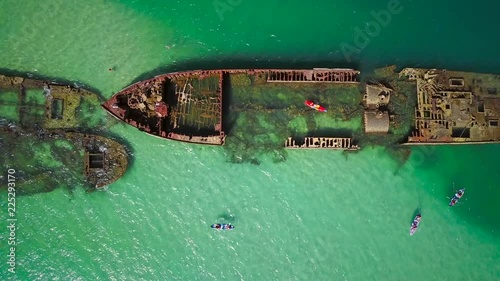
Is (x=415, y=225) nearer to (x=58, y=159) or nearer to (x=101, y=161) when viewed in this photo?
(x=101, y=161)

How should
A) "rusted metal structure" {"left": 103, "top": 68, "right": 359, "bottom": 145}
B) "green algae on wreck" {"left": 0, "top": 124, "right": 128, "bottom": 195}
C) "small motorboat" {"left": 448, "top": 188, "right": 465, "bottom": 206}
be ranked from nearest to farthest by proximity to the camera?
"rusted metal structure" {"left": 103, "top": 68, "right": 359, "bottom": 145}
"green algae on wreck" {"left": 0, "top": 124, "right": 128, "bottom": 195}
"small motorboat" {"left": 448, "top": 188, "right": 465, "bottom": 206}

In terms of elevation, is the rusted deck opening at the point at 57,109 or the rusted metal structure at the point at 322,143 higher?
the rusted deck opening at the point at 57,109

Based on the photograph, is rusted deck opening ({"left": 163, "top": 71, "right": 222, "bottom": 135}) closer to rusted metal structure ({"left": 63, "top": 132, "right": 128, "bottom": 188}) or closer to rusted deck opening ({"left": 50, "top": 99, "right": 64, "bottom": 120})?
rusted metal structure ({"left": 63, "top": 132, "right": 128, "bottom": 188})

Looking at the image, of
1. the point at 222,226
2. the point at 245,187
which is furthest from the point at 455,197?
the point at 222,226

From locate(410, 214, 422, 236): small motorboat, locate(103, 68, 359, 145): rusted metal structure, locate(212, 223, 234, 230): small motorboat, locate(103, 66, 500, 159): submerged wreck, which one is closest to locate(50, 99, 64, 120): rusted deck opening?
locate(103, 68, 359, 145): rusted metal structure

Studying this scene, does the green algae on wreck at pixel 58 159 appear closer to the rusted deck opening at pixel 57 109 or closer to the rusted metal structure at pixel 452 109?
the rusted deck opening at pixel 57 109

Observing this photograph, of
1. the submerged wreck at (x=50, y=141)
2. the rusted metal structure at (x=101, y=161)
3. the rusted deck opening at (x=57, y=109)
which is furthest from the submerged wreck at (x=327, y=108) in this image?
the rusted deck opening at (x=57, y=109)

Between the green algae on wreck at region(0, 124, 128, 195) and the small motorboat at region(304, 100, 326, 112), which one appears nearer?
the green algae on wreck at region(0, 124, 128, 195)
